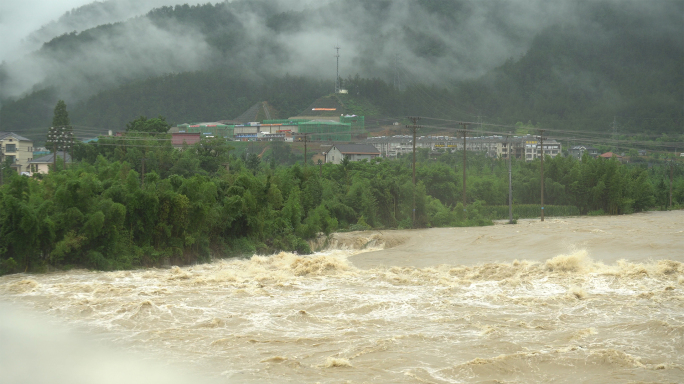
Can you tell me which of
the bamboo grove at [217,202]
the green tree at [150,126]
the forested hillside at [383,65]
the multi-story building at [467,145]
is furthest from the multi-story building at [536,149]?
the green tree at [150,126]

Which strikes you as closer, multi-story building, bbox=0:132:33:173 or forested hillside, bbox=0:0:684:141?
multi-story building, bbox=0:132:33:173

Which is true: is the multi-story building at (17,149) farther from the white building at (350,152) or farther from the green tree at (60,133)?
the white building at (350,152)

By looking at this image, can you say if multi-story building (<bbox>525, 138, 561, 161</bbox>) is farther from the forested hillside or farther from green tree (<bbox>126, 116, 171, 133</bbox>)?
green tree (<bbox>126, 116, 171, 133</bbox>)

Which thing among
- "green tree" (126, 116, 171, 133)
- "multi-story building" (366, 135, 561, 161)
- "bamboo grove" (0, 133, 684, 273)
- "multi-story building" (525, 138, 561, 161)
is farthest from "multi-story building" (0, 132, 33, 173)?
"multi-story building" (525, 138, 561, 161)

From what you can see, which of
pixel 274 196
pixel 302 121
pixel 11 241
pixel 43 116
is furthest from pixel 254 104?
pixel 11 241

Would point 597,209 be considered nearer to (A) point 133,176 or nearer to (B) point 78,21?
(A) point 133,176

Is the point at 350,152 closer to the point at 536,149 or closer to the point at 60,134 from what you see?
the point at 60,134

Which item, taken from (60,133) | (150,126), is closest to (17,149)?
(60,133)
